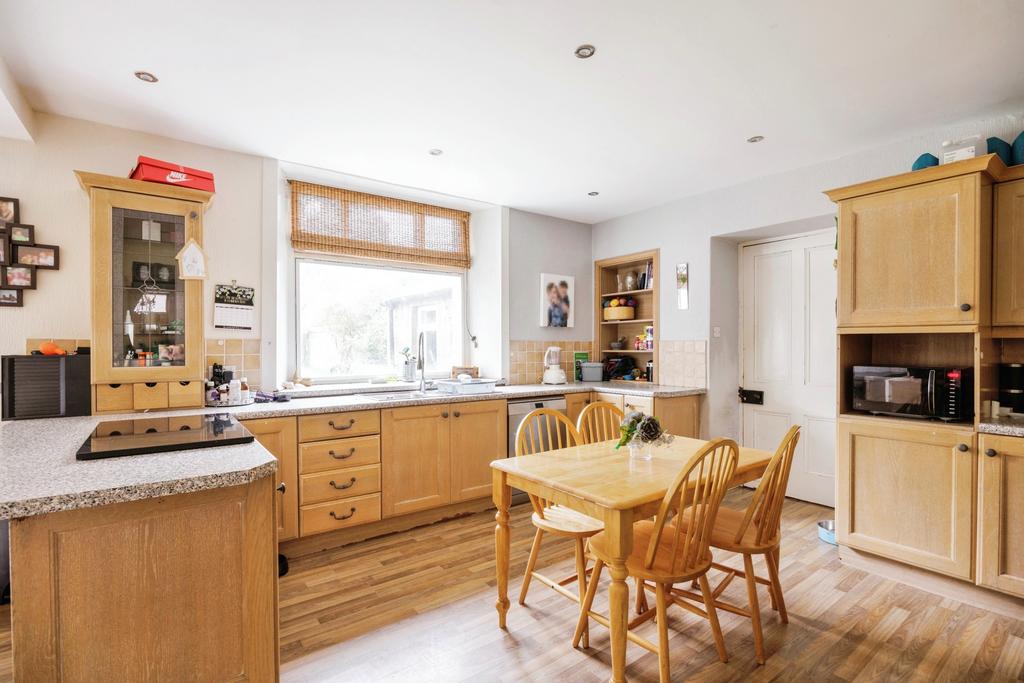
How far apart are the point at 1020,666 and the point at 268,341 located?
3.99 m

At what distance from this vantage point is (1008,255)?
2.39m

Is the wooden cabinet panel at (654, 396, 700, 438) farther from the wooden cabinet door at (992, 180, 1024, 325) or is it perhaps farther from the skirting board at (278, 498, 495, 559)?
the wooden cabinet door at (992, 180, 1024, 325)

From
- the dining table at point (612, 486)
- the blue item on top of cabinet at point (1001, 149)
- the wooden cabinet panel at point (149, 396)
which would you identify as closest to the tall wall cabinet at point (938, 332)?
the blue item on top of cabinet at point (1001, 149)

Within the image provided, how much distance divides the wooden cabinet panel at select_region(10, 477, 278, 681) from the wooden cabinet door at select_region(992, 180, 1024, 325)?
10.9 ft

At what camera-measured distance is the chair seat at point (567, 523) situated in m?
2.04

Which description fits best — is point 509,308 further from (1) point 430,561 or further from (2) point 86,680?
(2) point 86,680

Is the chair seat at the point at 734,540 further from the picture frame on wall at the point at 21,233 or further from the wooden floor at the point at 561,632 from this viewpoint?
the picture frame on wall at the point at 21,233

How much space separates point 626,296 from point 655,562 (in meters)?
3.42

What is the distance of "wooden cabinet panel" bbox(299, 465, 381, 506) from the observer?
9.43ft

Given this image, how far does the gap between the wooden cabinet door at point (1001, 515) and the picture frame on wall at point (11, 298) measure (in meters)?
4.78

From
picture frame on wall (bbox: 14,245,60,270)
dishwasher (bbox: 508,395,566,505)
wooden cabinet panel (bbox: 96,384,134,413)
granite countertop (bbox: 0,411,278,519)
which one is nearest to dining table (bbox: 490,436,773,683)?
granite countertop (bbox: 0,411,278,519)

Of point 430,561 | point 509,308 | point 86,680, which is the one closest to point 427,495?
point 430,561

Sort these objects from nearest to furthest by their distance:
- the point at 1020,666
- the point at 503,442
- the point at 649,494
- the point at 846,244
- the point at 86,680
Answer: the point at 86,680 → the point at 649,494 → the point at 1020,666 → the point at 846,244 → the point at 503,442

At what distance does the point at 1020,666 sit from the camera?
1.88 m
